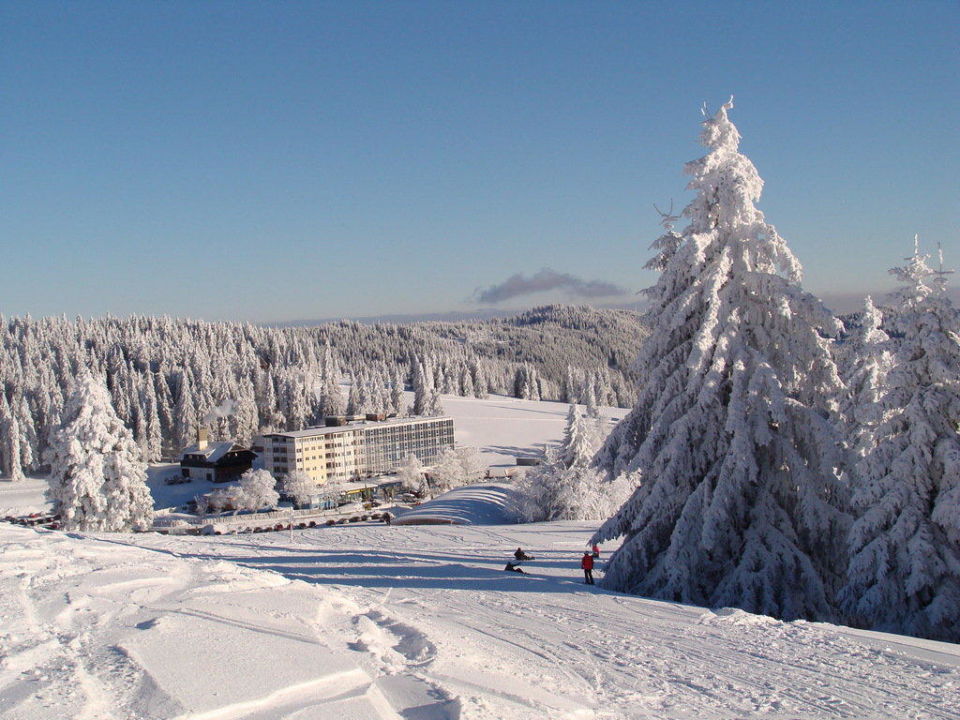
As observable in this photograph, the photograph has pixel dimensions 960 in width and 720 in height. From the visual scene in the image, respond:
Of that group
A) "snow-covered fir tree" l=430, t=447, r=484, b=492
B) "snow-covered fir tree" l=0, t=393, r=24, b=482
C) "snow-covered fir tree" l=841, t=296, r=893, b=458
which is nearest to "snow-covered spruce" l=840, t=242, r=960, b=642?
"snow-covered fir tree" l=841, t=296, r=893, b=458

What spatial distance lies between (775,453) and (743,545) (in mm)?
1921

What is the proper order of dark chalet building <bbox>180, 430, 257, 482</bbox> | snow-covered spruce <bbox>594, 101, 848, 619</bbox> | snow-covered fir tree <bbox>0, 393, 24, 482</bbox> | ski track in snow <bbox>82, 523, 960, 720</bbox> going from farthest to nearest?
1. snow-covered fir tree <bbox>0, 393, 24, 482</bbox>
2. dark chalet building <bbox>180, 430, 257, 482</bbox>
3. snow-covered spruce <bbox>594, 101, 848, 619</bbox>
4. ski track in snow <bbox>82, 523, 960, 720</bbox>

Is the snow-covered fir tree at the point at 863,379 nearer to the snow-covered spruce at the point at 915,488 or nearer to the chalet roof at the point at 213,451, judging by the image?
the snow-covered spruce at the point at 915,488

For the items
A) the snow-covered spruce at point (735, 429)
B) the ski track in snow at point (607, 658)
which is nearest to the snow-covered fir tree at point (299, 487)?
the ski track in snow at point (607, 658)

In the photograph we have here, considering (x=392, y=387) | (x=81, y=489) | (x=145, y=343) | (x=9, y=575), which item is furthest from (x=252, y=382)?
(x=9, y=575)

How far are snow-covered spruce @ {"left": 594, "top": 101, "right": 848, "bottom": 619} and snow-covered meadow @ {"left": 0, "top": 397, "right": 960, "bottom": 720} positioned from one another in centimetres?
168

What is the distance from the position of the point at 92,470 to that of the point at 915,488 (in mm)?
30089

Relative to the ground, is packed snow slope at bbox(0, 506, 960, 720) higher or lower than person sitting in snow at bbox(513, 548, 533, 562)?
higher

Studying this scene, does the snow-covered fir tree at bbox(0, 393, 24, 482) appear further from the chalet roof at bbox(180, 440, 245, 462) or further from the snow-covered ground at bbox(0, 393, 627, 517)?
the chalet roof at bbox(180, 440, 245, 462)

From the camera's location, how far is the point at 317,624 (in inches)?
385

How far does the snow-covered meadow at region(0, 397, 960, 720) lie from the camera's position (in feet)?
Answer: 22.7

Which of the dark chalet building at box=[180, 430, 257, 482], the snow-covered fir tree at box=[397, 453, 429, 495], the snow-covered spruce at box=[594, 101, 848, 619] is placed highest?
the snow-covered spruce at box=[594, 101, 848, 619]

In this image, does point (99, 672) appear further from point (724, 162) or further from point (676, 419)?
point (724, 162)

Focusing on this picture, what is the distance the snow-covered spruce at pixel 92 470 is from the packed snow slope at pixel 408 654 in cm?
1735
